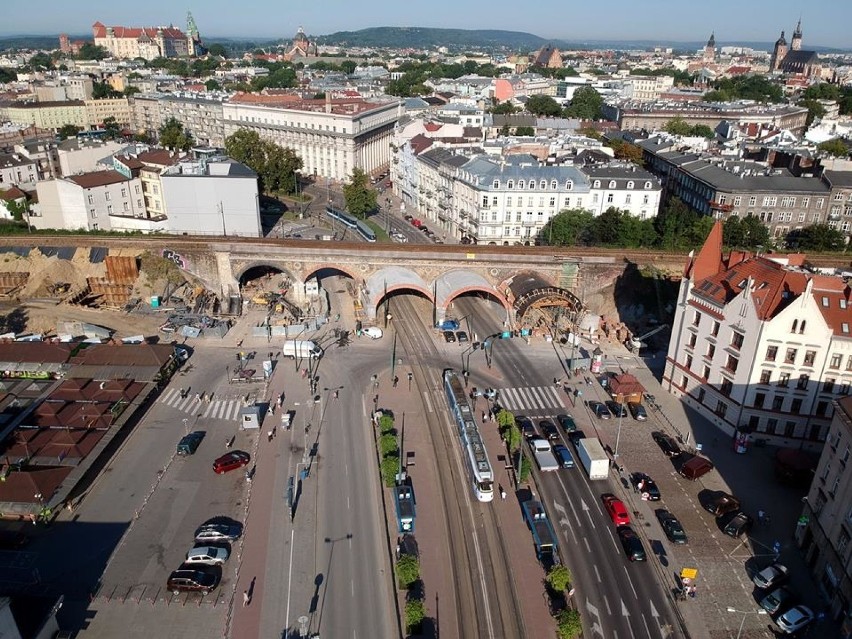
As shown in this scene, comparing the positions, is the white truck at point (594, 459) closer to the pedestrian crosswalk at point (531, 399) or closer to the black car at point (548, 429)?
the black car at point (548, 429)

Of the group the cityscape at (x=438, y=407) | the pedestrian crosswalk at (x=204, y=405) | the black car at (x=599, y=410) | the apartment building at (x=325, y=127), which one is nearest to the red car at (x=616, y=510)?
the cityscape at (x=438, y=407)

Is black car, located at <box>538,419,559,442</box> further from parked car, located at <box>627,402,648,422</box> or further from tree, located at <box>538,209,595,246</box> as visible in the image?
tree, located at <box>538,209,595,246</box>

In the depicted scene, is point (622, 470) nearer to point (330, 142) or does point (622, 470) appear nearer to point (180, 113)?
point (330, 142)

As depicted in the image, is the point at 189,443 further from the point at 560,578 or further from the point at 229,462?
the point at 560,578

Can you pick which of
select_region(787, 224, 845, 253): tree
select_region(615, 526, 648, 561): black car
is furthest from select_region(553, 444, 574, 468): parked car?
select_region(787, 224, 845, 253): tree

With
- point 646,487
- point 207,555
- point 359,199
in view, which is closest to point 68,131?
point 359,199

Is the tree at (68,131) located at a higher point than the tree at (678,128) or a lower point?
lower

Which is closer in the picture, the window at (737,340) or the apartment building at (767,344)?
the apartment building at (767,344)
